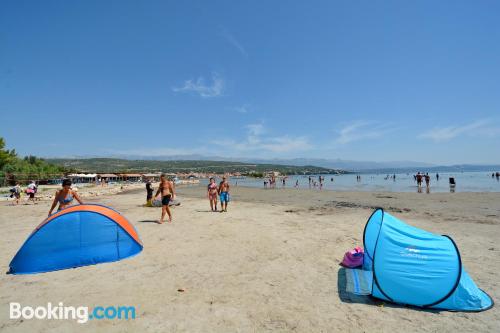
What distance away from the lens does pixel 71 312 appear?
167 inches

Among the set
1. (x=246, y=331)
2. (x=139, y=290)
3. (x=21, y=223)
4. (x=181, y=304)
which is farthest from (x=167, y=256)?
(x=21, y=223)

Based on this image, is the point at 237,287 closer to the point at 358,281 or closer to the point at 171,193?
the point at 358,281

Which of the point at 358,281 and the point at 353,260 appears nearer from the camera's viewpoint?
the point at 358,281

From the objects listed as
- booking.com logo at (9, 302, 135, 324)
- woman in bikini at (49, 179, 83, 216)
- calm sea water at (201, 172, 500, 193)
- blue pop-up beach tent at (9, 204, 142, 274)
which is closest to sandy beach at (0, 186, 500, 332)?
booking.com logo at (9, 302, 135, 324)

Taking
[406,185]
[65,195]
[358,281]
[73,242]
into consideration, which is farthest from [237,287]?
[406,185]

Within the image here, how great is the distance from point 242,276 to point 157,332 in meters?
2.24

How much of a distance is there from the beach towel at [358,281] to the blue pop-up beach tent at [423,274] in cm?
37

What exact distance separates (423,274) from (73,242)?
690 centimetres

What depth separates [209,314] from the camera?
4.14 metres

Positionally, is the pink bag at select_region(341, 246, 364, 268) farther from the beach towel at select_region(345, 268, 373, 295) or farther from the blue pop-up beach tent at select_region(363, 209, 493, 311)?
the blue pop-up beach tent at select_region(363, 209, 493, 311)

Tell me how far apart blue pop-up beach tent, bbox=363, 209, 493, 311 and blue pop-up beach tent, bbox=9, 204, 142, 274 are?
18.6 feet

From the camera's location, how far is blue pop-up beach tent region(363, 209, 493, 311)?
419 cm

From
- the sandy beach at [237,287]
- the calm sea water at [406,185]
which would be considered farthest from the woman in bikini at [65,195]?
the calm sea water at [406,185]

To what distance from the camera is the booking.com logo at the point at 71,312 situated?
13.5 feet
